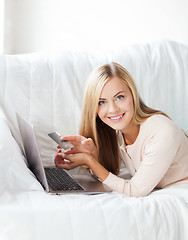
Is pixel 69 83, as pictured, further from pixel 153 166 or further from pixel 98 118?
pixel 153 166

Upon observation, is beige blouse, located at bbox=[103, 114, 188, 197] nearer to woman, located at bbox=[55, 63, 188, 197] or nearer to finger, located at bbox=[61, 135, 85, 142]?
woman, located at bbox=[55, 63, 188, 197]

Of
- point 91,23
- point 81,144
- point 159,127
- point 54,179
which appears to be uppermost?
point 91,23

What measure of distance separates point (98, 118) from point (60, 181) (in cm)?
29

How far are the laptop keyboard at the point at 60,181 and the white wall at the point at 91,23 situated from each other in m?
0.89

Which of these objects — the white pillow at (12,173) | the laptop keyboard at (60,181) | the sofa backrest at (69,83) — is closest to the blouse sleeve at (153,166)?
the laptop keyboard at (60,181)

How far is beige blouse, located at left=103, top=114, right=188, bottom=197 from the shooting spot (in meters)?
1.18

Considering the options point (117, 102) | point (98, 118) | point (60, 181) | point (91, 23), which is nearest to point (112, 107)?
point (117, 102)

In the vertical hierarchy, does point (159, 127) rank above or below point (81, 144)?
above

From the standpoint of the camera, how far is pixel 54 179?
1285mm

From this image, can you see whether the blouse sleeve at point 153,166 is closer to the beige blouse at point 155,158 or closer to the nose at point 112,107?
the beige blouse at point 155,158

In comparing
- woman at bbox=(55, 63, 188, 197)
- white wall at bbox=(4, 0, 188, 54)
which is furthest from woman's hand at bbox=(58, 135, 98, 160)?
white wall at bbox=(4, 0, 188, 54)

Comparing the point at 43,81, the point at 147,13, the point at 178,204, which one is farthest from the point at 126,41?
the point at 178,204

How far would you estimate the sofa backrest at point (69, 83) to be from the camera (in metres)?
1.60

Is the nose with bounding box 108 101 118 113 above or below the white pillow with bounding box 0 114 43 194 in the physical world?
above
